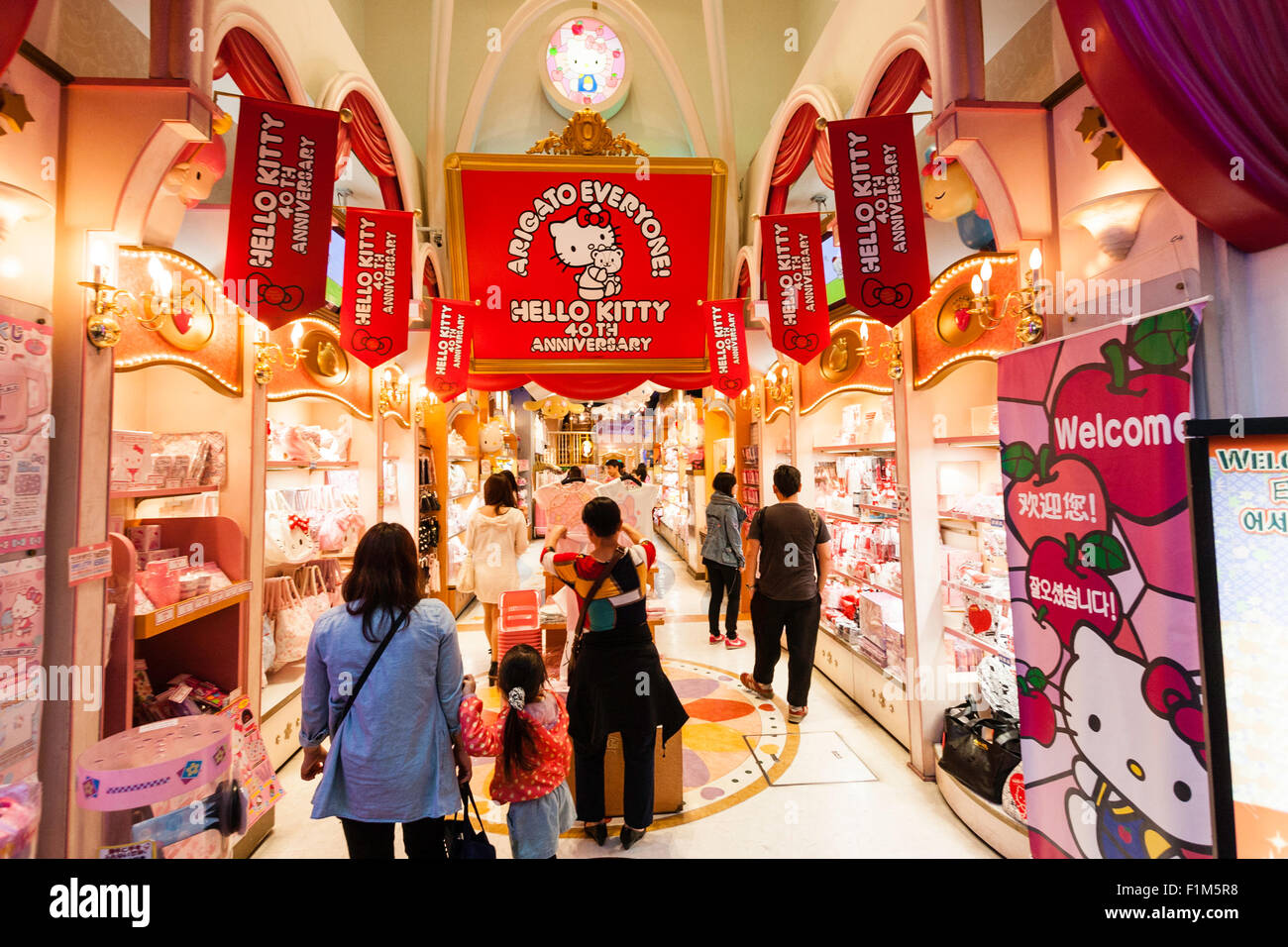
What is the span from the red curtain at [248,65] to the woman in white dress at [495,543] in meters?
3.02

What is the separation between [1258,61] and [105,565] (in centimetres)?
426

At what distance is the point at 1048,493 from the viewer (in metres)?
2.03

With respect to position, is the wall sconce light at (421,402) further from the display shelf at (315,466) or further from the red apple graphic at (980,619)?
the red apple graphic at (980,619)

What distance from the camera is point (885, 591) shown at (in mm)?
4328

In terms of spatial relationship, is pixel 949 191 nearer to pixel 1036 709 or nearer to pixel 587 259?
pixel 1036 709

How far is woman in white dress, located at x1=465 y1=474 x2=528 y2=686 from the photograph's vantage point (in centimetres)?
473

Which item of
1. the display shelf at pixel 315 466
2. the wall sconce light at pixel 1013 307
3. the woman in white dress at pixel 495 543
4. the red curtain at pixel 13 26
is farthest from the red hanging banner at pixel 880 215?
the display shelf at pixel 315 466

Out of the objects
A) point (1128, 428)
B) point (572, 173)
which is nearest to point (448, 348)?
point (572, 173)

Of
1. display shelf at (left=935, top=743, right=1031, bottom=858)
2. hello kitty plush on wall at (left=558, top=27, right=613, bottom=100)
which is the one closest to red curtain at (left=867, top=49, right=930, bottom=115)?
display shelf at (left=935, top=743, right=1031, bottom=858)

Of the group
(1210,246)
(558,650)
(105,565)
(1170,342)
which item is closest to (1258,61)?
(1210,246)

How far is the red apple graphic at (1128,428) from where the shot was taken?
1.59 m

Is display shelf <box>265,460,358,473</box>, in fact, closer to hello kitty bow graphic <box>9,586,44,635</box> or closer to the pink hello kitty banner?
hello kitty bow graphic <box>9,586,44,635</box>

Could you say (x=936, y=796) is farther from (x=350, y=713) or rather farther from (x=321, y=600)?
(x=321, y=600)

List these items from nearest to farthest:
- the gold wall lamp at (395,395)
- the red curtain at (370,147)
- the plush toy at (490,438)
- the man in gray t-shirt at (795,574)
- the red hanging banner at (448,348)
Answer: the man in gray t-shirt at (795,574), the red curtain at (370,147), the red hanging banner at (448,348), the gold wall lamp at (395,395), the plush toy at (490,438)
